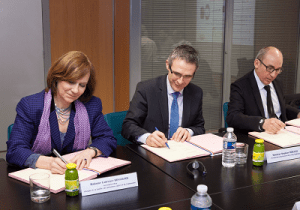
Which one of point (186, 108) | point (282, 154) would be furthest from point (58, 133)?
point (282, 154)

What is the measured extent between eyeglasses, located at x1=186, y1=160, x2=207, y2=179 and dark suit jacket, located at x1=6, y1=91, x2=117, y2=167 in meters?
0.53

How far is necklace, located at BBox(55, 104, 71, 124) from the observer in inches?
86.4

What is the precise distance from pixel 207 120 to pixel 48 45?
2.82 metres

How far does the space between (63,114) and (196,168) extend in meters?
0.97

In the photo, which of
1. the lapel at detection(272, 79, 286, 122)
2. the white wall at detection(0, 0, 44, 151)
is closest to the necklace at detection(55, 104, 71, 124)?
the lapel at detection(272, 79, 286, 122)

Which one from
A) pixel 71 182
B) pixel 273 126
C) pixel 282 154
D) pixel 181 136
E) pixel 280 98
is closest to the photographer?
pixel 71 182

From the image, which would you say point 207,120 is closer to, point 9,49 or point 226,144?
point 9,49

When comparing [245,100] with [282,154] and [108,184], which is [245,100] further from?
[108,184]

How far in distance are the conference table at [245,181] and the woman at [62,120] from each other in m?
0.36

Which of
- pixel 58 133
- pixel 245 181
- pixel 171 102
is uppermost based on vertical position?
pixel 171 102

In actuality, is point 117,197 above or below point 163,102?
below

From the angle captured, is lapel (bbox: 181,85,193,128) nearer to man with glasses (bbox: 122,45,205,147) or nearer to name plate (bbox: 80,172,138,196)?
man with glasses (bbox: 122,45,205,147)

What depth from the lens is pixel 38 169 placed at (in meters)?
1.79

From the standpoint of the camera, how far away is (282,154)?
6.83ft
